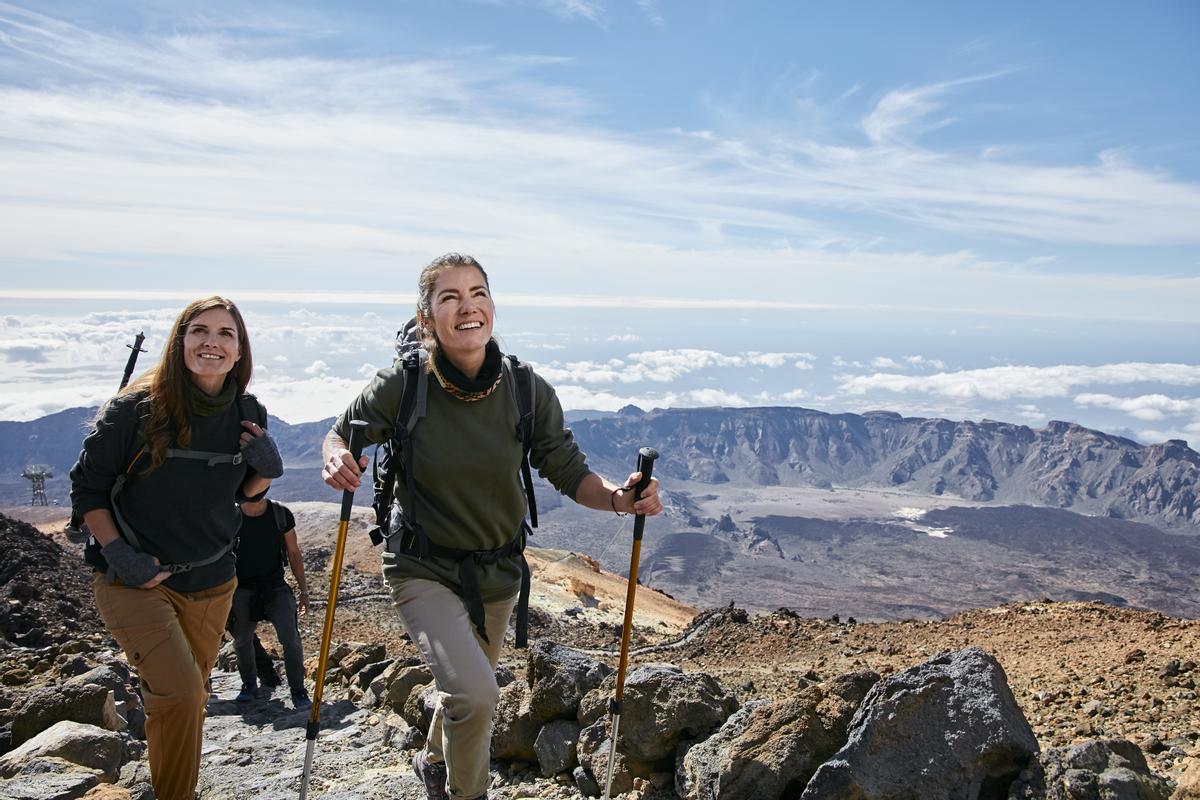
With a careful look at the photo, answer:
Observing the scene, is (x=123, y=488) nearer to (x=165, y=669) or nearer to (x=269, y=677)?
(x=165, y=669)

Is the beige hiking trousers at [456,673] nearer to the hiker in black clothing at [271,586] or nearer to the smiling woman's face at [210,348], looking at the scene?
the smiling woman's face at [210,348]

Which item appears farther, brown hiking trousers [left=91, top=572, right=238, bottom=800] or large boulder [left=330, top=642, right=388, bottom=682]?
large boulder [left=330, top=642, right=388, bottom=682]

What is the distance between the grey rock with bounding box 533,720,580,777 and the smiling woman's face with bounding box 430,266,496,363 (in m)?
3.07

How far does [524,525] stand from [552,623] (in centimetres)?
1625

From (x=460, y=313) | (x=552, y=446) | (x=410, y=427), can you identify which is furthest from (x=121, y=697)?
(x=460, y=313)

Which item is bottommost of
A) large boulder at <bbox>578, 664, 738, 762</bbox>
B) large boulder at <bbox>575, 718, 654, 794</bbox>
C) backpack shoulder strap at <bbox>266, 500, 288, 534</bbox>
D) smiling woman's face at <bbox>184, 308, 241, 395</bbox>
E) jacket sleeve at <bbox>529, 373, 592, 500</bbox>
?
large boulder at <bbox>575, 718, 654, 794</bbox>

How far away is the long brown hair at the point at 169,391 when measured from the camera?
14.7ft

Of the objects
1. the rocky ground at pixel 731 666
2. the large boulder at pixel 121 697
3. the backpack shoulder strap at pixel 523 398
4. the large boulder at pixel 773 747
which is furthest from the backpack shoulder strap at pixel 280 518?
the large boulder at pixel 773 747

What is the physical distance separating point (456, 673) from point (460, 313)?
1.76m

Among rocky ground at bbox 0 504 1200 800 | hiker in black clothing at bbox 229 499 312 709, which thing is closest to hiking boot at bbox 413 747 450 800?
rocky ground at bbox 0 504 1200 800

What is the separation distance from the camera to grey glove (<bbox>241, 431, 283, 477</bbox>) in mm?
4777

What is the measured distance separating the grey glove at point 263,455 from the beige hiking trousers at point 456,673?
96cm

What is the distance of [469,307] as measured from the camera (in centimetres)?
459

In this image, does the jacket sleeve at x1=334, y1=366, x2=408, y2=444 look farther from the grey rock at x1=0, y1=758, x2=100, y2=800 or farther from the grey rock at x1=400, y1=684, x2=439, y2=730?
the grey rock at x1=0, y1=758, x2=100, y2=800
